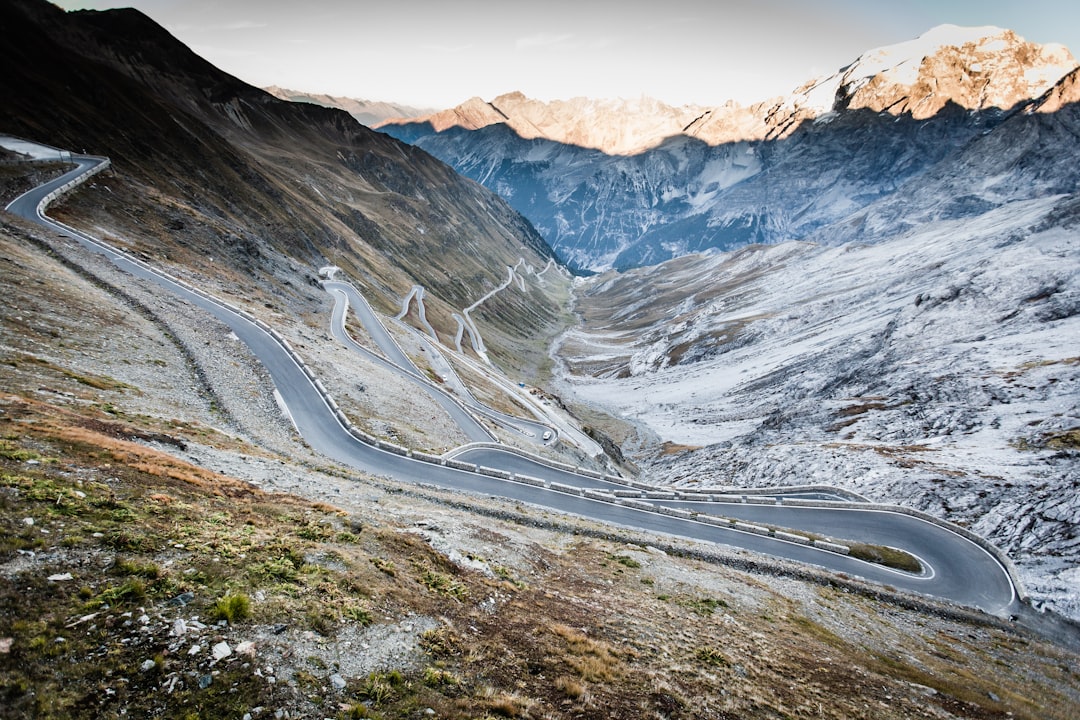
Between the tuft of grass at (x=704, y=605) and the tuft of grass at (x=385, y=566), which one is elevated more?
the tuft of grass at (x=385, y=566)

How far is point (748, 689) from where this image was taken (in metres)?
13.9

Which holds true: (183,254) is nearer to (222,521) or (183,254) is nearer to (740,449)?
(222,521)

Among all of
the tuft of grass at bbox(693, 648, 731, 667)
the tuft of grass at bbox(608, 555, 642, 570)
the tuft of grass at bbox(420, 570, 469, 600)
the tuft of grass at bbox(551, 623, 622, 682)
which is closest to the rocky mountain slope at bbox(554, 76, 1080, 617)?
the tuft of grass at bbox(608, 555, 642, 570)

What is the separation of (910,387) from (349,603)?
73346mm

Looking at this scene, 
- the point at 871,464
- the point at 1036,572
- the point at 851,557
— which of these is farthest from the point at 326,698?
the point at 871,464

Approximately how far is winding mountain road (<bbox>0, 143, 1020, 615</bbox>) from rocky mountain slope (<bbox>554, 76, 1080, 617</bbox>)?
3.17 meters

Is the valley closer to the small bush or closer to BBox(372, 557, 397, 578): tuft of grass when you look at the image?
the small bush

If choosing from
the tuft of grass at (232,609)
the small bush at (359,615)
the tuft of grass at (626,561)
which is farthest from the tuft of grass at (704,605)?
the tuft of grass at (232,609)

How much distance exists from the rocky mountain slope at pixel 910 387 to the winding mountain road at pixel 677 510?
125 inches

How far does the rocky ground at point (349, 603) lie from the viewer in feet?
29.6

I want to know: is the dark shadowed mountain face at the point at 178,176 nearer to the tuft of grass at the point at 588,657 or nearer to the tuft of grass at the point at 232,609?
the tuft of grass at the point at 232,609

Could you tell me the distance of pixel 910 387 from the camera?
208 feet

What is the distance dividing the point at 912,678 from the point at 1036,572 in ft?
76.5

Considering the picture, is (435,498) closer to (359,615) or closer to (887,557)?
(359,615)
